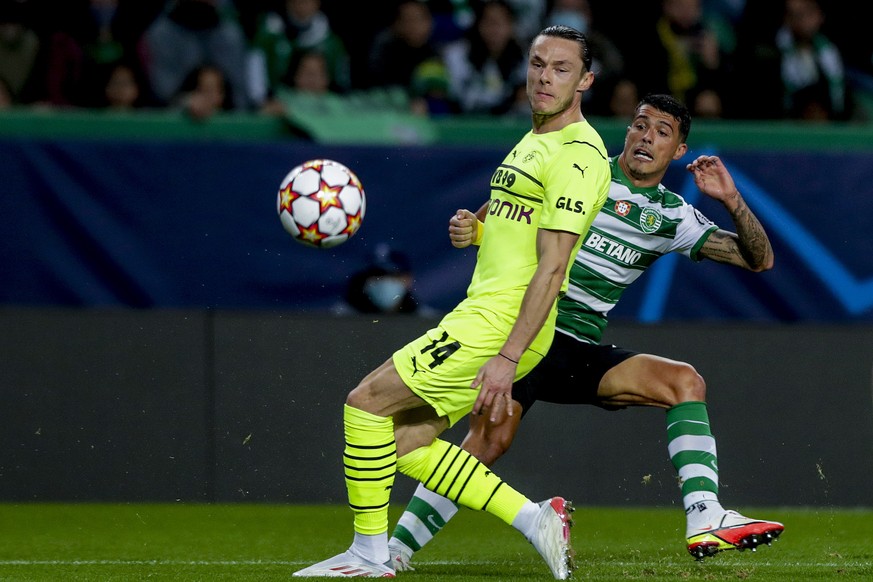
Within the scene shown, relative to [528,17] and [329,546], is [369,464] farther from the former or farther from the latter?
[528,17]

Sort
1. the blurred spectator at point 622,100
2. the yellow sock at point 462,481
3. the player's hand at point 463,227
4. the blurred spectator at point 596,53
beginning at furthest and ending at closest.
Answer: the blurred spectator at point 596,53
the blurred spectator at point 622,100
the player's hand at point 463,227
the yellow sock at point 462,481

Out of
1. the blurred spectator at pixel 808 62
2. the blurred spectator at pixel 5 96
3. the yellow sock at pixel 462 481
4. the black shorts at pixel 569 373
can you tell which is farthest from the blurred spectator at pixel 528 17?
the yellow sock at pixel 462 481

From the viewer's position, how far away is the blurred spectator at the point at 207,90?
958 cm

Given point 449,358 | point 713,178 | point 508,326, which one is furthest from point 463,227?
point 713,178

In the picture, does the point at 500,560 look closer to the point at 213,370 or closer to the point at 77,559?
the point at 77,559

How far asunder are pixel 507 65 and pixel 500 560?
15.8 feet

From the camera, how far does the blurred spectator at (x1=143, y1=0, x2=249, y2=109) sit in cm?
1002

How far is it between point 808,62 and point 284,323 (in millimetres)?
4768

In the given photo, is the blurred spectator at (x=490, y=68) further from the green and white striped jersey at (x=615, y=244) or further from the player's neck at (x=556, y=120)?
the player's neck at (x=556, y=120)

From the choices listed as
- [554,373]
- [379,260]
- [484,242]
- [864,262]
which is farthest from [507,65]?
[484,242]

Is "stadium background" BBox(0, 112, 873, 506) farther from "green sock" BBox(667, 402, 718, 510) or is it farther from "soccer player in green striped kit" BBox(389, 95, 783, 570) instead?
"green sock" BBox(667, 402, 718, 510)

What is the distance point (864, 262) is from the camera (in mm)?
9180

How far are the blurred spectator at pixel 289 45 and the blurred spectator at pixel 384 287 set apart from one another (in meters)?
1.76

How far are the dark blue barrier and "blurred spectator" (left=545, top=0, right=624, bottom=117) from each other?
131 cm
